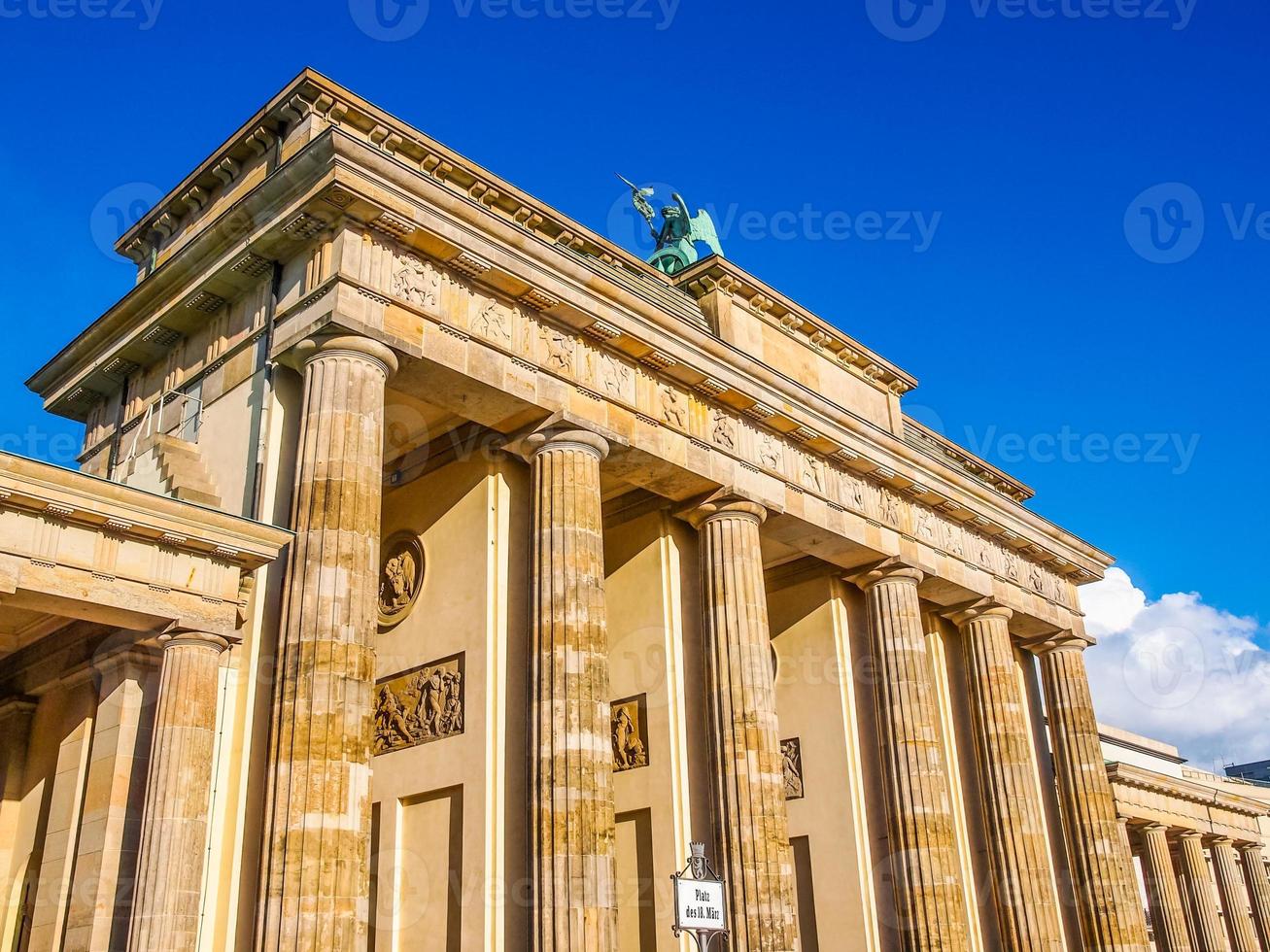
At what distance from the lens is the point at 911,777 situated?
24.1 meters

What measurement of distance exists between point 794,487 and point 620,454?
4599 millimetres

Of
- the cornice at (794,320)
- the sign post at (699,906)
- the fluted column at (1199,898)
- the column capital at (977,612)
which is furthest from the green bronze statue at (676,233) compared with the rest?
the fluted column at (1199,898)

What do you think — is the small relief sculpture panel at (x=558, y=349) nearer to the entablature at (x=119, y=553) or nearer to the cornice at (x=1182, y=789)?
the entablature at (x=119, y=553)

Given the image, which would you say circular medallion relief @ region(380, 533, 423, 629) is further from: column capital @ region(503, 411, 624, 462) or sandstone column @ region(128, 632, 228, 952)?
sandstone column @ region(128, 632, 228, 952)

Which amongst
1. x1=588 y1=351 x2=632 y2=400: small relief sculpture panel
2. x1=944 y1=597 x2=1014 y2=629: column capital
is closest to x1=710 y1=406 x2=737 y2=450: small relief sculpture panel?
x1=588 y1=351 x2=632 y2=400: small relief sculpture panel

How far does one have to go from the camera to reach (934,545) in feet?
89.1

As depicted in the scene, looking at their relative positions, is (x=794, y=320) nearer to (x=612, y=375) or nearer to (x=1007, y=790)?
(x=612, y=375)

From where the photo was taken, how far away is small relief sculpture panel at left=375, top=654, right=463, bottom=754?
62.9 ft

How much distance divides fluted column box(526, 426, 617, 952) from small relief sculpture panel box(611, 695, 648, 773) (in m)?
3.95

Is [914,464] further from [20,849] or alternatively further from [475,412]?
[20,849]

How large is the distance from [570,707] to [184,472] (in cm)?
666

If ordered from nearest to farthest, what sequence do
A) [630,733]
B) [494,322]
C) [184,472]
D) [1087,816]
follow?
[184,472], [494,322], [630,733], [1087,816]

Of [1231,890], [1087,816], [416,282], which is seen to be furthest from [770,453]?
[1231,890]

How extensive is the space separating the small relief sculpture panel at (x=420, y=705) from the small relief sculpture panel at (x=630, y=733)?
394 cm
